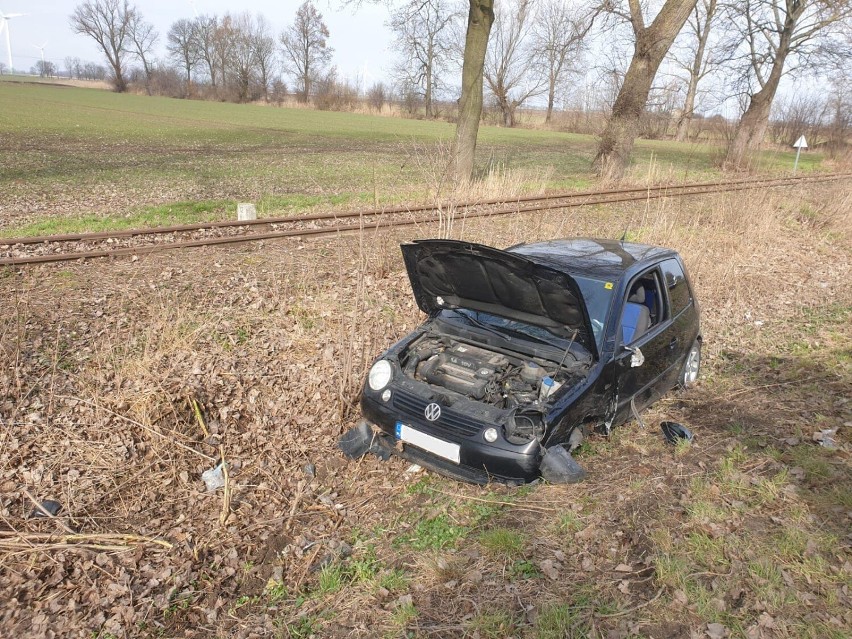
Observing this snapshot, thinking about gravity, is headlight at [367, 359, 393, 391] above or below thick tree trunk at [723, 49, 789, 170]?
below

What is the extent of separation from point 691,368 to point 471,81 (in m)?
11.6

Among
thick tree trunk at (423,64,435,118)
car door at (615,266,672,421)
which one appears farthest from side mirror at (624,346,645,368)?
thick tree trunk at (423,64,435,118)

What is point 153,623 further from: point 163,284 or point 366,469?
point 163,284

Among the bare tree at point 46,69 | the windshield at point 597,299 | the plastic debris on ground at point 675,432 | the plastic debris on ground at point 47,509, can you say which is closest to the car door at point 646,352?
the windshield at point 597,299

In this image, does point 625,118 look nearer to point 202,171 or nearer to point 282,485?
point 202,171

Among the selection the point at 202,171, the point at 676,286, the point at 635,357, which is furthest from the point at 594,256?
the point at 202,171

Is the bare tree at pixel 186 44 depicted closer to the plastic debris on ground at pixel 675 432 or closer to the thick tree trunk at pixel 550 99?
the thick tree trunk at pixel 550 99

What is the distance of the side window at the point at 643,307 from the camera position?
17.7 ft

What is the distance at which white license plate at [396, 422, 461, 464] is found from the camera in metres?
4.34

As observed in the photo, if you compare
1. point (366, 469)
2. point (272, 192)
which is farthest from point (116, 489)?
point (272, 192)

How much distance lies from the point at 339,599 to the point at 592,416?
2380 mm

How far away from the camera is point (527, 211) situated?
13344 mm

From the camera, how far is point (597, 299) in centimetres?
506

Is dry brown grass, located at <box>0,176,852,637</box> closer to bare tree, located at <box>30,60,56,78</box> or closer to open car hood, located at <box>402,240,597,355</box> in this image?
open car hood, located at <box>402,240,597,355</box>
